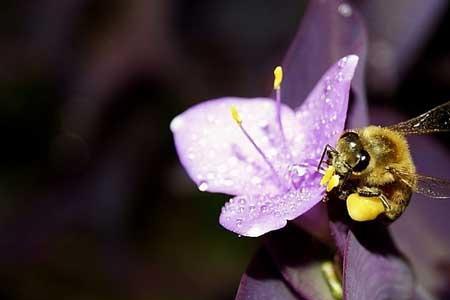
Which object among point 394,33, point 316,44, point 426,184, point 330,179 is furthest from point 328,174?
point 394,33

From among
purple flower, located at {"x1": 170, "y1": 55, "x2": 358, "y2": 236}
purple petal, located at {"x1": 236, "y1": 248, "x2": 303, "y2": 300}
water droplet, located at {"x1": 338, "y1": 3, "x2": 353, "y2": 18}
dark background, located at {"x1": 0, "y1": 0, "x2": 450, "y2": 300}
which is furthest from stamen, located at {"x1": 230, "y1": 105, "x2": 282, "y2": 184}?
dark background, located at {"x1": 0, "y1": 0, "x2": 450, "y2": 300}

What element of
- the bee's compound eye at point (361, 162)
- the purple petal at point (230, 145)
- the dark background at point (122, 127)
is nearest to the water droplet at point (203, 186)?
the purple petal at point (230, 145)

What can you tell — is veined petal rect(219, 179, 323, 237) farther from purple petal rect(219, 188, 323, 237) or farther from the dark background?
the dark background

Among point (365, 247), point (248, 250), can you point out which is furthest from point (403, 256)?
point (248, 250)

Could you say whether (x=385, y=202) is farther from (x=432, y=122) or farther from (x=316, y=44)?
(x=316, y=44)

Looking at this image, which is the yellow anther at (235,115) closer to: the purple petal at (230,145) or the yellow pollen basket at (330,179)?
the purple petal at (230,145)

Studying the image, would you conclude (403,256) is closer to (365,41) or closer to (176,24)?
(365,41)

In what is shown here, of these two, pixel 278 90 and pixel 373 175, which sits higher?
pixel 278 90
